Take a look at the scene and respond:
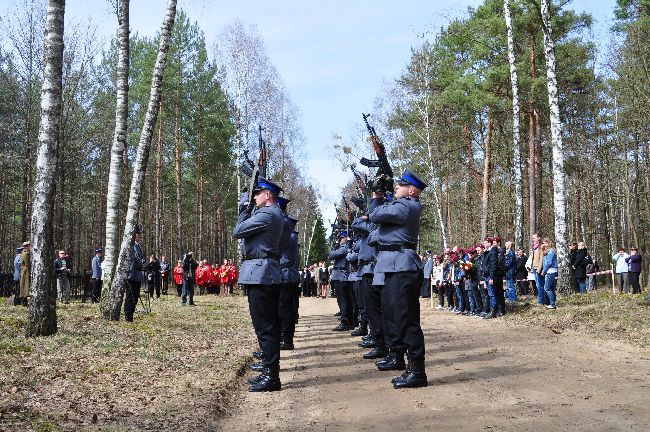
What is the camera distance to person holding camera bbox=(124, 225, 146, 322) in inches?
509

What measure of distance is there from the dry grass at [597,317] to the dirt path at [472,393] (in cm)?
106

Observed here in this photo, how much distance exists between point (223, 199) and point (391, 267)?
3976cm

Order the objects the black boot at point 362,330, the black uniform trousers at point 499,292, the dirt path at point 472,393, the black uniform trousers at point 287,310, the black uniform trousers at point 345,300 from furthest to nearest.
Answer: the black uniform trousers at point 499,292 → the black uniform trousers at point 345,300 → the black boot at point 362,330 → the black uniform trousers at point 287,310 → the dirt path at point 472,393

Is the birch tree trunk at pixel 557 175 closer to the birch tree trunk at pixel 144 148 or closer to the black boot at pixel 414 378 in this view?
the birch tree trunk at pixel 144 148

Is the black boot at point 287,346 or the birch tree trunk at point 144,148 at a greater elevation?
the birch tree trunk at point 144,148

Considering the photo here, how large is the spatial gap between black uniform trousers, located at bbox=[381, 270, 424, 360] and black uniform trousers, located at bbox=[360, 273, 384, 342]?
1.91 m

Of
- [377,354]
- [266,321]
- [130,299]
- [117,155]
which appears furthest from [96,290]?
[266,321]

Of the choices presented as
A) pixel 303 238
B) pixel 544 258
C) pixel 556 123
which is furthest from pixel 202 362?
pixel 303 238

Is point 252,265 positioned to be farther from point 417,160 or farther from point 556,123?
point 417,160

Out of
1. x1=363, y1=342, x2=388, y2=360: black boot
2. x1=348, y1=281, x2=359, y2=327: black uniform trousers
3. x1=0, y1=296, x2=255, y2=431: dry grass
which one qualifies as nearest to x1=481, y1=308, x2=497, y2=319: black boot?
x1=348, y1=281, x2=359, y2=327: black uniform trousers

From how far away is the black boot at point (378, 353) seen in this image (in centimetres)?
877

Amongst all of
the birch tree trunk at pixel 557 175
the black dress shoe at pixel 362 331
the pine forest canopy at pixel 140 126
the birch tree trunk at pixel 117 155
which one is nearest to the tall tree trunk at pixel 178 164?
the pine forest canopy at pixel 140 126

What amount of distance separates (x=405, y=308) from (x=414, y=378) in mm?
775

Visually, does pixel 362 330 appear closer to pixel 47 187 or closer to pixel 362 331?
pixel 362 331
